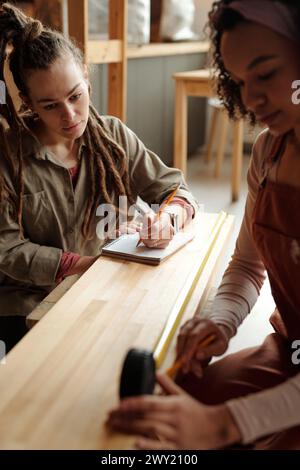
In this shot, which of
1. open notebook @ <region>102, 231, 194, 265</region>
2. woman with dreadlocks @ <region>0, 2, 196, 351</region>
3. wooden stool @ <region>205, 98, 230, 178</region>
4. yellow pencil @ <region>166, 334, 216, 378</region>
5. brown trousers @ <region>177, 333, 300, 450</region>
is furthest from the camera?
wooden stool @ <region>205, 98, 230, 178</region>

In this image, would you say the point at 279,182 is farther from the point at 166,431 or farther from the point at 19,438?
the point at 19,438

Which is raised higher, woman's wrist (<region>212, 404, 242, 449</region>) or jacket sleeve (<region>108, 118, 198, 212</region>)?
jacket sleeve (<region>108, 118, 198, 212</region>)

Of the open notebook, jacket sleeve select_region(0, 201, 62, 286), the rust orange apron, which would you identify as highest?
the rust orange apron

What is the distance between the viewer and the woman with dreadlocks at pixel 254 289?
75 cm

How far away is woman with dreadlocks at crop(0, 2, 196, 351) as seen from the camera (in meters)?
1.39

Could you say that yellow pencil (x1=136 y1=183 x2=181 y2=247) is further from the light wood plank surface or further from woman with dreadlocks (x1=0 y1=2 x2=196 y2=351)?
the light wood plank surface

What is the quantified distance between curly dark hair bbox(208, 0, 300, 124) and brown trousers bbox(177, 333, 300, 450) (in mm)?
506

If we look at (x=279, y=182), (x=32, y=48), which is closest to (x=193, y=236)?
(x=279, y=182)

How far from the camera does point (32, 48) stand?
1.38m

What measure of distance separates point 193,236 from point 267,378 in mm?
513

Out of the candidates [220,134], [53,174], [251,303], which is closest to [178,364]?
[251,303]

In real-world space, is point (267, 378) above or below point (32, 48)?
below

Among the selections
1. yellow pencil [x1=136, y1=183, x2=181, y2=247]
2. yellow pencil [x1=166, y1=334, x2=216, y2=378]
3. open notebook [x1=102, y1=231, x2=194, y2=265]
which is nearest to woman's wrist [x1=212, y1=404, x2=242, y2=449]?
yellow pencil [x1=166, y1=334, x2=216, y2=378]

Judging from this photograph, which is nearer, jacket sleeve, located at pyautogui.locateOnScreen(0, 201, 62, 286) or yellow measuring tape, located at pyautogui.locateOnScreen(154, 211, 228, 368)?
yellow measuring tape, located at pyautogui.locateOnScreen(154, 211, 228, 368)
